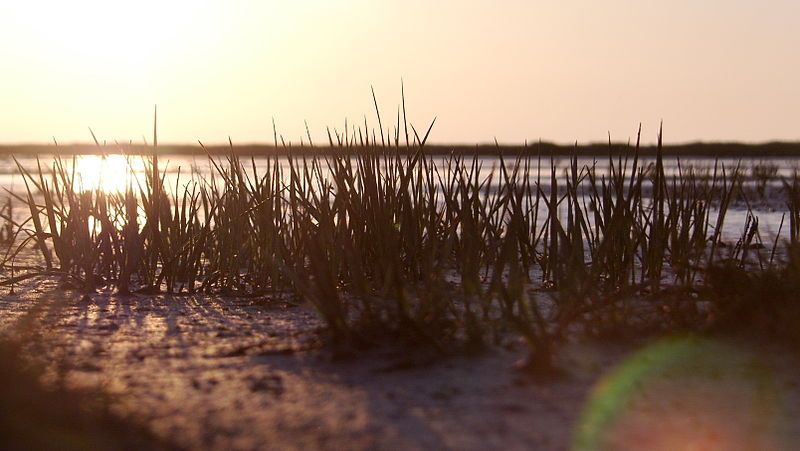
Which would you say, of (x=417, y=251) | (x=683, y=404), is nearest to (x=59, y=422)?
(x=683, y=404)

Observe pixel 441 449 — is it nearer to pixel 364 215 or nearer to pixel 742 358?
pixel 742 358

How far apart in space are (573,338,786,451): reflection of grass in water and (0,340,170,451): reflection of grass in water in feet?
2.08

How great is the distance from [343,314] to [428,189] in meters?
1.01

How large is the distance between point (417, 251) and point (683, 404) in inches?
45.7

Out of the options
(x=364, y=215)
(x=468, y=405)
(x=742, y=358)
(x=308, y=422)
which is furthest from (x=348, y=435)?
(x=364, y=215)

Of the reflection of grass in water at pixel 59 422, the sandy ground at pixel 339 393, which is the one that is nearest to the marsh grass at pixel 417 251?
the sandy ground at pixel 339 393

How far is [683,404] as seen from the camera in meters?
1.27

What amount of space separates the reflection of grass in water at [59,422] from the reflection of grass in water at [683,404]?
63 cm

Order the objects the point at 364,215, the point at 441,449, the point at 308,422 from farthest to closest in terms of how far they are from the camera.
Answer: the point at 364,215 < the point at 308,422 < the point at 441,449

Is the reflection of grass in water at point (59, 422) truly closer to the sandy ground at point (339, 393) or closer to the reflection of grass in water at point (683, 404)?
the sandy ground at point (339, 393)

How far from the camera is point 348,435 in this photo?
1150mm

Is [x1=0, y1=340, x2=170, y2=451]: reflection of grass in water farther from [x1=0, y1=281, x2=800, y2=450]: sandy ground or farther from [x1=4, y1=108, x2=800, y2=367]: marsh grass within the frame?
[x1=4, y1=108, x2=800, y2=367]: marsh grass

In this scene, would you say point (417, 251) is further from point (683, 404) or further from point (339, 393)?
point (683, 404)

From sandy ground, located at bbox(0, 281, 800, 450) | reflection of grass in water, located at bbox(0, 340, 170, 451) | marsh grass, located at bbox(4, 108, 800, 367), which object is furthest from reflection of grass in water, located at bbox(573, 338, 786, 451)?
reflection of grass in water, located at bbox(0, 340, 170, 451)
